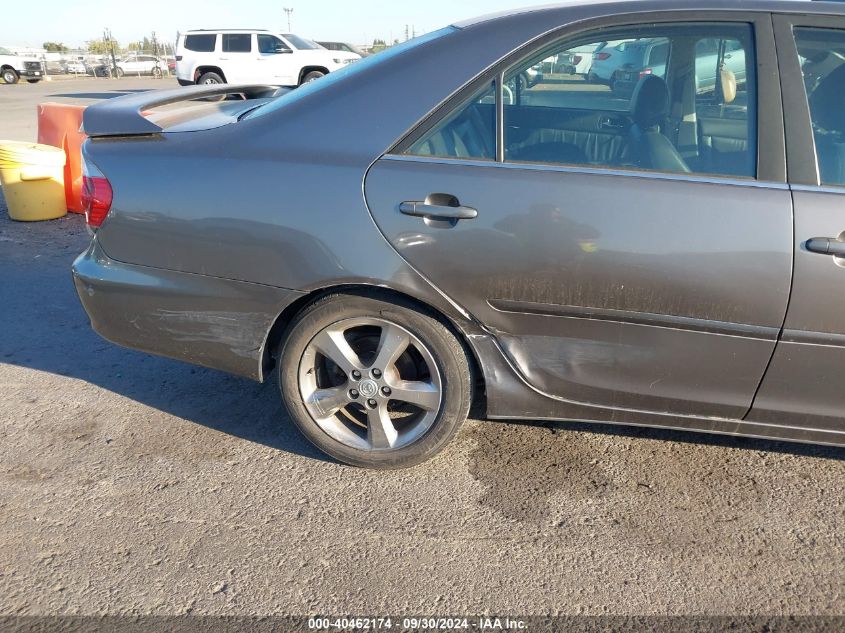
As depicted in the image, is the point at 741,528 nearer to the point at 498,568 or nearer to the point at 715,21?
the point at 498,568

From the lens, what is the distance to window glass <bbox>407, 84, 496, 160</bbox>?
2.42 metres

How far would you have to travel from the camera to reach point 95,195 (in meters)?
2.69

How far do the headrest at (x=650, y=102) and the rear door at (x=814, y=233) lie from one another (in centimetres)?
42

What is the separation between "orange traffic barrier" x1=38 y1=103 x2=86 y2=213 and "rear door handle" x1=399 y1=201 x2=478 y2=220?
4825mm

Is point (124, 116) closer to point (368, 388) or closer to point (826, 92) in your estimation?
point (368, 388)

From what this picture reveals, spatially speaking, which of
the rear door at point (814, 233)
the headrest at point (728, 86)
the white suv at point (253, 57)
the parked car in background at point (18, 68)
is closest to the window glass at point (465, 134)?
the headrest at point (728, 86)

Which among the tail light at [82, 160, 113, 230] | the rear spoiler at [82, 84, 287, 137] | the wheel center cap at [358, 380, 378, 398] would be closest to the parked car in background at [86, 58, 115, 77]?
the rear spoiler at [82, 84, 287, 137]

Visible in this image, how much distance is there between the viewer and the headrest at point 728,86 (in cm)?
242

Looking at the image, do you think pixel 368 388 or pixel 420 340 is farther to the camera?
pixel 368 388

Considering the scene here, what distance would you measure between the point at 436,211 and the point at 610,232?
57cm

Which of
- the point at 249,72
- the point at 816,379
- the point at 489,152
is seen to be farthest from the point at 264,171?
the point at 249,72

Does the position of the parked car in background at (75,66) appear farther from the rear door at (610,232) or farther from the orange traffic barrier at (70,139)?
the rear door at (610,232)

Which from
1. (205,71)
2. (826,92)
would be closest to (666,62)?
(826,92)

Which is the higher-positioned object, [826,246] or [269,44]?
[269,44]
